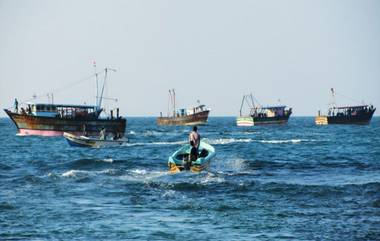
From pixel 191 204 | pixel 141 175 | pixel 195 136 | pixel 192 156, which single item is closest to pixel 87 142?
pixel 141 175

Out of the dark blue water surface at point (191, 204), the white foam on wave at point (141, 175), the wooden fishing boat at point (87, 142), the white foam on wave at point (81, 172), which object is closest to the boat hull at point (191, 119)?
the wooden fishing boat at point (87, 142)

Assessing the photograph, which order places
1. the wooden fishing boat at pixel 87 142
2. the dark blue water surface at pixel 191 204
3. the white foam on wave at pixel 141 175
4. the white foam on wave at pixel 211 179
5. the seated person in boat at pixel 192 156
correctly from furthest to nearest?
the wooden fishing boat at pixel 87 142
the seated person in boat at pixel 192 156
the white foam on wave at pixel 141 175
the white foam on wave at pixel 211 179
the dark blue water surface at pixel 191 204

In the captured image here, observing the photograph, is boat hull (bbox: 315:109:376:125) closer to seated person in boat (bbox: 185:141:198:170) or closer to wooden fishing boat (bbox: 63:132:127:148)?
wooden fishing boat (bbox: 63:132:127:148)

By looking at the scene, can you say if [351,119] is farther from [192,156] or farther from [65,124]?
[192,156]

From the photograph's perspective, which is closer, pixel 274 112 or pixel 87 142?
pixel 87 142

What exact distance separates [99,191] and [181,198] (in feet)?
12.6

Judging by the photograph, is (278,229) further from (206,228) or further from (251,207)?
(251,207)

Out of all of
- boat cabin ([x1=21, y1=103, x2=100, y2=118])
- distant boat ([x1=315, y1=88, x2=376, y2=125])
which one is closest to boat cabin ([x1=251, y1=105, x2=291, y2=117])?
distant boat ([x1=315, y1=88, x2=376, y2=125])

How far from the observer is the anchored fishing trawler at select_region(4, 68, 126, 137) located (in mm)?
75062

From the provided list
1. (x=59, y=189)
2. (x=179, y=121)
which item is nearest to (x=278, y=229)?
(x=59, y=189)

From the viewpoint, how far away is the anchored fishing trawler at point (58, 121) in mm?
75062

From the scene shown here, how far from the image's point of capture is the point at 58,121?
7569cm

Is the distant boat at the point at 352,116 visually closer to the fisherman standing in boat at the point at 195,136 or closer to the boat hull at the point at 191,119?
the boat hull at the point at 191,119

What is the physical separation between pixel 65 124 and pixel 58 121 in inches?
40.0
